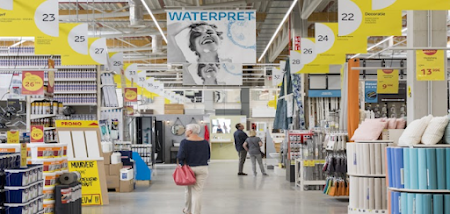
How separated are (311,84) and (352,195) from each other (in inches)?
268

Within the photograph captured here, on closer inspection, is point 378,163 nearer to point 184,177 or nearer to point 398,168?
point 398,168

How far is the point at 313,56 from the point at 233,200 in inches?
148

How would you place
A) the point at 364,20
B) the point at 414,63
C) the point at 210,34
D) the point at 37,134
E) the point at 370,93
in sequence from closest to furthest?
1. the point at 414,63
2. the point at 364,20
3. the point at 37,134
4. the point at 210,34
5. the point at 370,93

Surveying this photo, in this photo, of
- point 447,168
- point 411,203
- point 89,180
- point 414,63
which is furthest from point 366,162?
point 89,180

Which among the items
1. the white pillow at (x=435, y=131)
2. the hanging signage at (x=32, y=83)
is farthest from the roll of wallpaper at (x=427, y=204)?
the hanging signage at (x=32, y=83)

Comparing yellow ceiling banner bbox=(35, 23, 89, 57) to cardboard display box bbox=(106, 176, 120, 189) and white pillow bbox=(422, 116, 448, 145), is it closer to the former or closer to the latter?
cardboard display box bbox=(106, 176, 120, 189)

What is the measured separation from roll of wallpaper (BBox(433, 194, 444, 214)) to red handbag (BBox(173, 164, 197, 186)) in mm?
3574

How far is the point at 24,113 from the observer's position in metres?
12.0

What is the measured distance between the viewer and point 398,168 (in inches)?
239

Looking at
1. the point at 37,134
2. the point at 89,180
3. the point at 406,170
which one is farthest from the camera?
the point at 37,134

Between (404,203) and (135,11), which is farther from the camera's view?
(135,11)

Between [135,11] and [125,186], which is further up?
[135,11]

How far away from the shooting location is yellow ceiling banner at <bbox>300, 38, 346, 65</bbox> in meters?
12.4

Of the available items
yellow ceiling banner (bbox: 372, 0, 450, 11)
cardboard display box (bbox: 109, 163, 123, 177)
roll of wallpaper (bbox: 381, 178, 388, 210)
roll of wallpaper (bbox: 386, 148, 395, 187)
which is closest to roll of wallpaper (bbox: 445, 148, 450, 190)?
roll of wallpaper (bbox: 386, 148, 395, 187)
